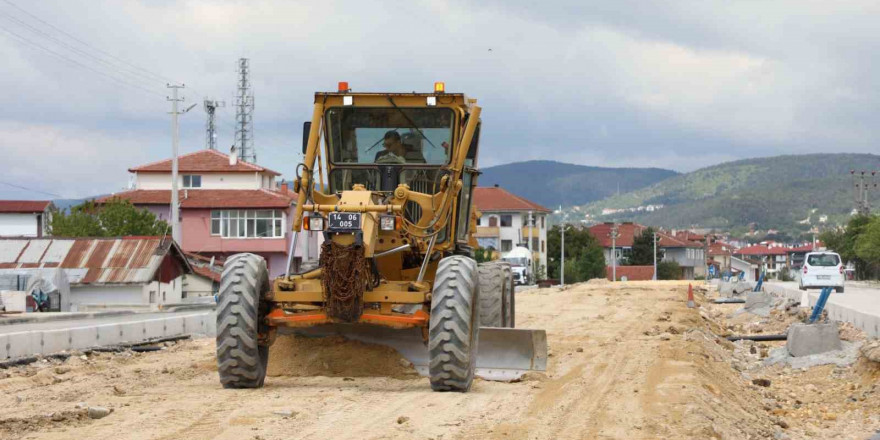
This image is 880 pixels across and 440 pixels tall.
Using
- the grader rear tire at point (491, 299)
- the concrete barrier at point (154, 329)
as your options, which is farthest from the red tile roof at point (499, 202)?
the grader rear tire at point (491, 299)

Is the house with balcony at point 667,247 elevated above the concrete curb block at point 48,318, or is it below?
above

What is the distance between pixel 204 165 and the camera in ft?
286

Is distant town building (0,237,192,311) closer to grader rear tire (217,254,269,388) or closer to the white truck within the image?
the white truck

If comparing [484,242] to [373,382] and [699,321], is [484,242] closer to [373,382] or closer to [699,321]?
[699,321]

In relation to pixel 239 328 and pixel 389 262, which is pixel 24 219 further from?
pixel 239 328

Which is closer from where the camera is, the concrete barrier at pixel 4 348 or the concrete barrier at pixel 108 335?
the concrete barrier at pixel 4 348

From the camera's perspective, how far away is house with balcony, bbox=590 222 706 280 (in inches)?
6319

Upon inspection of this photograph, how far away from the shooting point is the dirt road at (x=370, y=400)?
949cm

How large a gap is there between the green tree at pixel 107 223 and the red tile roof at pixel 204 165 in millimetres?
10321

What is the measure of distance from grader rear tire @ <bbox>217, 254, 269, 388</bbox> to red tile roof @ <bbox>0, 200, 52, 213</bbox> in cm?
7845

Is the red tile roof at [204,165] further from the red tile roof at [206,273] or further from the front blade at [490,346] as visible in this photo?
the front blade at [490,346]

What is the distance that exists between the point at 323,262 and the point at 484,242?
111834 mm

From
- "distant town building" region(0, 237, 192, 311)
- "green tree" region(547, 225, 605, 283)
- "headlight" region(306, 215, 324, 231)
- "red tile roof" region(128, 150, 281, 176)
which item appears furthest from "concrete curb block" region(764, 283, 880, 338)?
"green tree" region(547, 225, 605, 283)

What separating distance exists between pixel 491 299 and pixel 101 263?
40782mm
